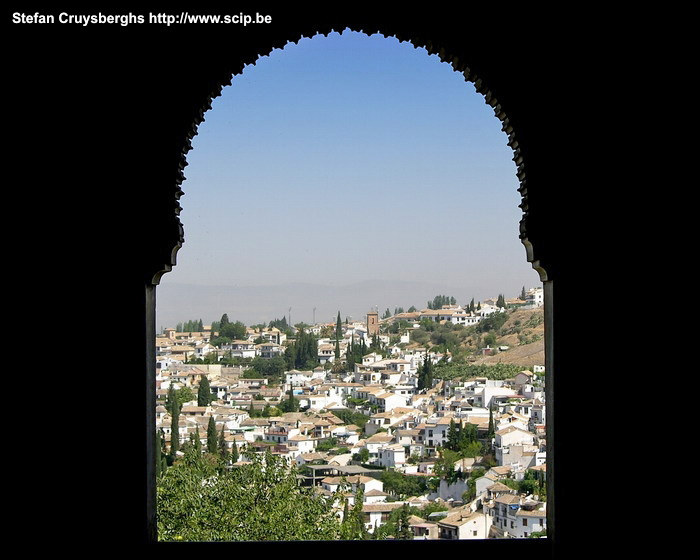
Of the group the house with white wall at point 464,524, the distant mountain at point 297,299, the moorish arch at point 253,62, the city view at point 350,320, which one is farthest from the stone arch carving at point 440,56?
the distant mountain at point 297,299

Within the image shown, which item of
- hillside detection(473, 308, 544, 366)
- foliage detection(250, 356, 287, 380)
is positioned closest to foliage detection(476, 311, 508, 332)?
hillside detection(473, 308, 544, 366)

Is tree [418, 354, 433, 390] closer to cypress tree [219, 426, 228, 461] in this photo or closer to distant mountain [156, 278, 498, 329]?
distant mountain [156, 278, 498, 329]

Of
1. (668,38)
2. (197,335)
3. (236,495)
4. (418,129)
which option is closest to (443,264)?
(418,129)

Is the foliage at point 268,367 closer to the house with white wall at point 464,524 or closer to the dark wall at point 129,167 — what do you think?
the house with white wall at point 464,524

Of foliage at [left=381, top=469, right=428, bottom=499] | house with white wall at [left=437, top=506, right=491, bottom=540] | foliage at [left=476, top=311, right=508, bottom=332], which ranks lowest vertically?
house with white wall at [left=437, top=506, right=491, bottom=540]

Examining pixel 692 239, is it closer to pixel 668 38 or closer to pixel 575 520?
pixel 668 38

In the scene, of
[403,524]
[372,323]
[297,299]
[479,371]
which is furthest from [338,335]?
[403,524]
